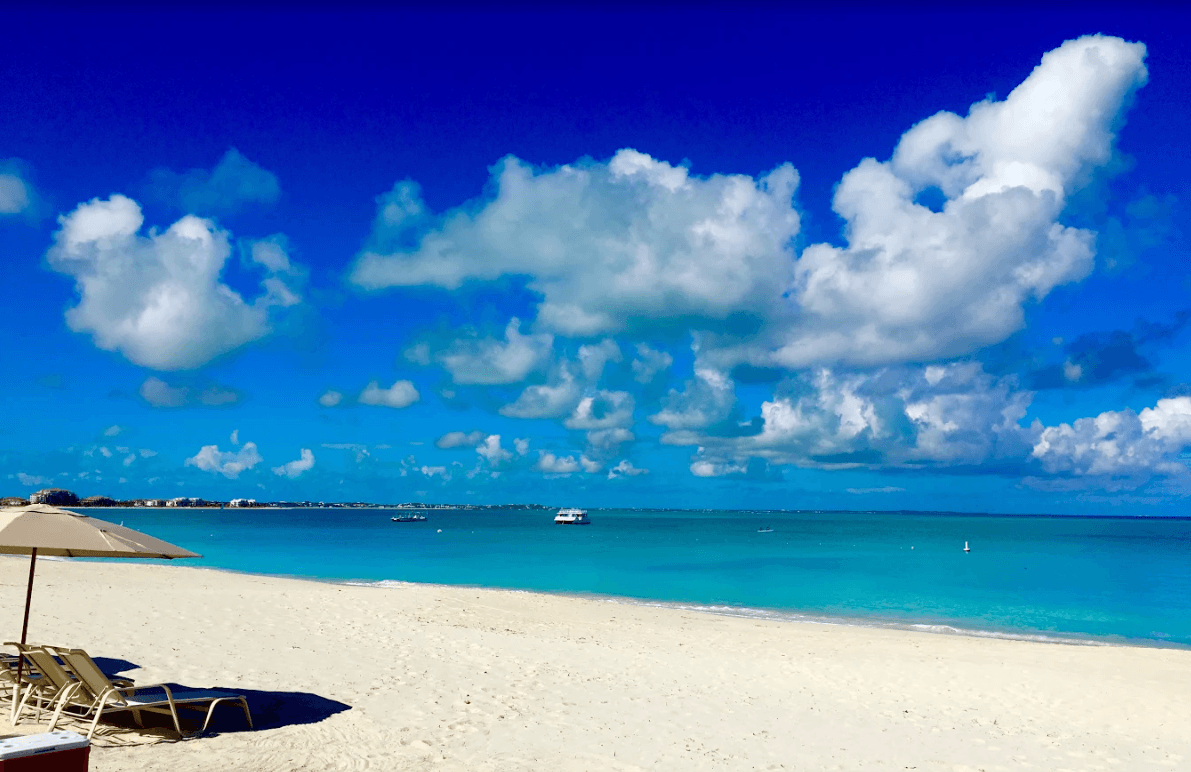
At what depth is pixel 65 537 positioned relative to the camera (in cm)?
867

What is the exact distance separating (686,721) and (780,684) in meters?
3.85

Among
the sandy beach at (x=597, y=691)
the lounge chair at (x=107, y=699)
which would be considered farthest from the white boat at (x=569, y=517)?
the lounge chair at (x=107, y=699)

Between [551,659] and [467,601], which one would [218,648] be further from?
[467,601]

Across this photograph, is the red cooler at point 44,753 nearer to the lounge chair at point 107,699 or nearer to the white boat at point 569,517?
the lounge chair at point 107,699

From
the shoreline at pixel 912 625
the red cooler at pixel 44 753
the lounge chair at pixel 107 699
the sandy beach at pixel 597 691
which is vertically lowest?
the shoreline at pixel 912 625

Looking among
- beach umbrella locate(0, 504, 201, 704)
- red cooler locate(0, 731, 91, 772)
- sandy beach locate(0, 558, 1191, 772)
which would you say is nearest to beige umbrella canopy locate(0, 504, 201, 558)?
beach umbrella locate(0, 504, 201, 704)

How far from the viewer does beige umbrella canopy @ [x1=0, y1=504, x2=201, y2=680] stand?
27.8 ft

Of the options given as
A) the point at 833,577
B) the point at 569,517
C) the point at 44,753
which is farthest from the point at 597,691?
the point at 569,517

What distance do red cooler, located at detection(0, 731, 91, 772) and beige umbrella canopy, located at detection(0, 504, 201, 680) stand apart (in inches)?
137

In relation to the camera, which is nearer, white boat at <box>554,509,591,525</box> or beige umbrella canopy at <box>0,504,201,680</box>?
beige umbrella canopy at <box>0,504,201,680</box>

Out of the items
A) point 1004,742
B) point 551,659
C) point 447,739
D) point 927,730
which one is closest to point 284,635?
point 551,659

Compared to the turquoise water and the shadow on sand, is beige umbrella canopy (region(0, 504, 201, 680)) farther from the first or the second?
the turquoise water

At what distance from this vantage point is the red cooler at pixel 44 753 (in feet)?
15.3

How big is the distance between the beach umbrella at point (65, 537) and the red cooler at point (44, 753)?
344 cm
